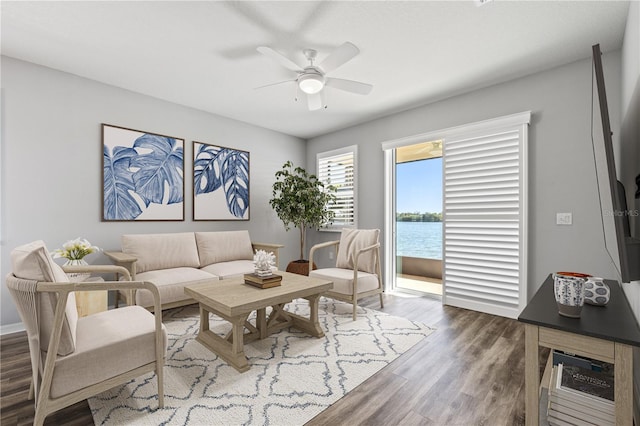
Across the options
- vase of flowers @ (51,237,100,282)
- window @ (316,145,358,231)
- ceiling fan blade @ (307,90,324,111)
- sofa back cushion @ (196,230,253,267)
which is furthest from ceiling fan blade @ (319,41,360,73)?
vase of flowers @ (51,237,100,282)

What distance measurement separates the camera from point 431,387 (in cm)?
186

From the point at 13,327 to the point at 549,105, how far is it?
18.5 feet

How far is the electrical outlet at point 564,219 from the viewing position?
2766 millimetres

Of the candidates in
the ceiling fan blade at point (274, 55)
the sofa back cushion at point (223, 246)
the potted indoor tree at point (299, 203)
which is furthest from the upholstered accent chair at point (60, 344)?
the potted indoor tree at point (299, 203)

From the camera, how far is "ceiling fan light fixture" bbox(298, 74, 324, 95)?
8.38ft

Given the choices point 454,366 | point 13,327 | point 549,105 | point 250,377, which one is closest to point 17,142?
point 13,327

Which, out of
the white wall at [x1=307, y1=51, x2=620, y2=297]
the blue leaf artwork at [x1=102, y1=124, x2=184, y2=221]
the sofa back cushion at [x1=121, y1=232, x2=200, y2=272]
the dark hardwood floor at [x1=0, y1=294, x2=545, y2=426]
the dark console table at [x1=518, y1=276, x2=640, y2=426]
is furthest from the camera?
the blue leaf artwork at [x1=102, y1=124, x2=184, y2=221]

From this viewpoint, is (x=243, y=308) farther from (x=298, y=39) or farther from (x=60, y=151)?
(x=60, y=151)

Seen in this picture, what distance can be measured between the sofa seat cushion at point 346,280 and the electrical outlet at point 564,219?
1.88m

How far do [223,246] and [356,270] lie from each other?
194 centimetres

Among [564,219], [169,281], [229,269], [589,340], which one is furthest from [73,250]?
[564,219]

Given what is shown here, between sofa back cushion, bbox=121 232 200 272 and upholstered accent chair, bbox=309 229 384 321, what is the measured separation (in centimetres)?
152

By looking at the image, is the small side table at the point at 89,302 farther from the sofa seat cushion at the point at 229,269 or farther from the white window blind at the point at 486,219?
the white window blind at the point at 486,219

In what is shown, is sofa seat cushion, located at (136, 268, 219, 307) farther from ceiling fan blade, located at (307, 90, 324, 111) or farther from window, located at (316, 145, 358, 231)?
window, located at (316, 145, 358, 231)
